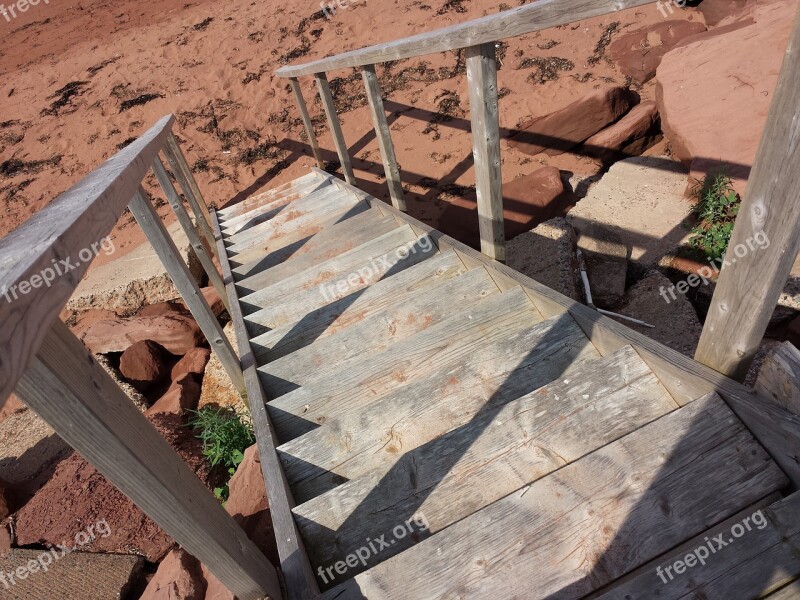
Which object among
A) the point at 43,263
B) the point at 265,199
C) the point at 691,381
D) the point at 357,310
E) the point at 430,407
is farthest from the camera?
the point at 265,199

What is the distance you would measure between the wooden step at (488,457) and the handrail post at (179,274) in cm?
147

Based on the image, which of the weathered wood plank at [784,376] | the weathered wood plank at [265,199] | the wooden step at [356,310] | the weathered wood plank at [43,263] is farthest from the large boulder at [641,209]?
the weathered wood plank at [43,263]

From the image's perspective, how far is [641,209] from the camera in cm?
469

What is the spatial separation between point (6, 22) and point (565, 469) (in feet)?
68.3

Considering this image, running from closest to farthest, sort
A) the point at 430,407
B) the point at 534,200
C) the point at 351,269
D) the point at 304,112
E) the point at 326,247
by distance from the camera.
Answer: the point at 430,407, the point at 351,269, the point at 326,247, the point at 534,200, the point at 304,112

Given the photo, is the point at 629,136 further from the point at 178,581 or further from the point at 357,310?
the point at 178,581

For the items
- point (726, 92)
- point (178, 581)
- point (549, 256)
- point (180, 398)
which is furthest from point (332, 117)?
point (178, 581)

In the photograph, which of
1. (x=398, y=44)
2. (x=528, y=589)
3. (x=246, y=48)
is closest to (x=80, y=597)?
(x=528, y=589)

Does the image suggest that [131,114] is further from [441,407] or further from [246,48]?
[441,407]

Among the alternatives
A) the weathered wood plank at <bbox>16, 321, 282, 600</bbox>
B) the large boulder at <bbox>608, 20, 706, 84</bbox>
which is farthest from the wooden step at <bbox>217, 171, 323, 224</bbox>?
the weathered wood plank at <bbox>16, 321, 282, 600</bbox>

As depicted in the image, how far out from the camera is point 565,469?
1419 mm

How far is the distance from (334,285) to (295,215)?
85.5 inches

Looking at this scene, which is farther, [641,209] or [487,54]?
[641,209]

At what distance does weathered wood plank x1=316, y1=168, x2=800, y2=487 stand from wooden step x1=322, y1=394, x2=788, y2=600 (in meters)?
0.04
